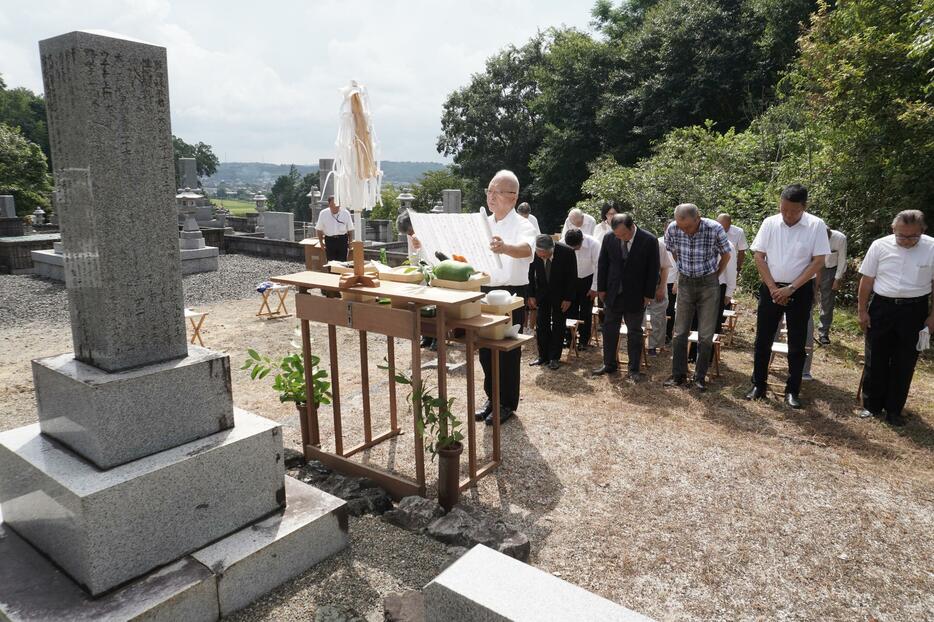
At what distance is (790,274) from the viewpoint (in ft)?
17.8

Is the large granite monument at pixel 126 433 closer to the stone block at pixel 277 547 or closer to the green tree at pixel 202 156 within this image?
the stone block at pixel 277 547

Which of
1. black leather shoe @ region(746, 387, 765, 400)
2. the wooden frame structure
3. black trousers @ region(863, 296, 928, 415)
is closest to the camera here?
the wooden frame structure

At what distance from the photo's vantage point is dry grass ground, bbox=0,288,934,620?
9.69ft

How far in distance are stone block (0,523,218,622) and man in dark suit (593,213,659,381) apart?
5.02 metres

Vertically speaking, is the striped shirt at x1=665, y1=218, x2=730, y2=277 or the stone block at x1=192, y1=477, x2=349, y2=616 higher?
the striped shirt at x1=665, y1=218, x2=730, y2=277

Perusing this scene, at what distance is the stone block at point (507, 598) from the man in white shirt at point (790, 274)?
4.31m

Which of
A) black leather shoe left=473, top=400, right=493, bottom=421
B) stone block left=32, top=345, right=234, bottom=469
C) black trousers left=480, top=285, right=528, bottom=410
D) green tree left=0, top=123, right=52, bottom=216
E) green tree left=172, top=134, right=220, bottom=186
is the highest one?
green tree left=172, top=134, right=220, bottom=186

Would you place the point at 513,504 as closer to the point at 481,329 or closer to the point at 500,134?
the point at 481,329

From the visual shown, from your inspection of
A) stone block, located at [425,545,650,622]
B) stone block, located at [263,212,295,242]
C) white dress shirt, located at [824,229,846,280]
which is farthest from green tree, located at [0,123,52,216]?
stone block, located at [425,545,650,622]

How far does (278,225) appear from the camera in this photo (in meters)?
20.3

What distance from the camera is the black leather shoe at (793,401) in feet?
18.4

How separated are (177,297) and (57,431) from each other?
85cm

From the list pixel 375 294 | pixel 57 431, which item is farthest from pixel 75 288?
pixel 375 294

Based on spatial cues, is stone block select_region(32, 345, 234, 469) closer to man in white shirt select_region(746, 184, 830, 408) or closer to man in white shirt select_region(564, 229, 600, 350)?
man in white shirt select_region(746, 184, 830, 408)
